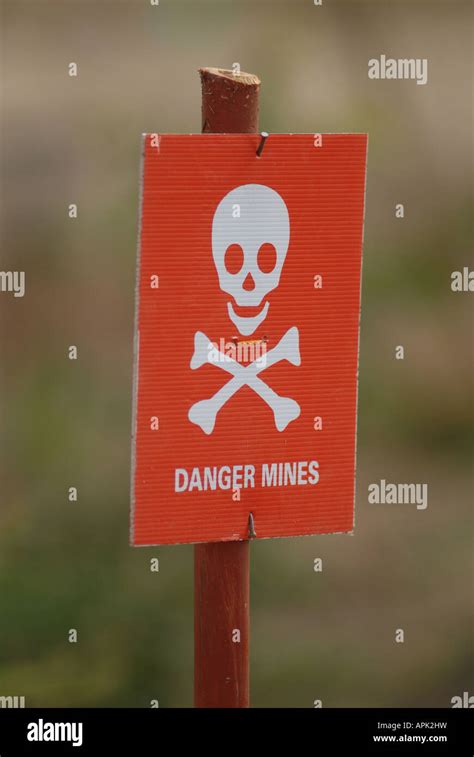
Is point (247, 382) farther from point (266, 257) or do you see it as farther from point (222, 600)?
point (222, 600)

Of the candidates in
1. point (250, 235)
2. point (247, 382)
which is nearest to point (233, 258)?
point (250, 235)

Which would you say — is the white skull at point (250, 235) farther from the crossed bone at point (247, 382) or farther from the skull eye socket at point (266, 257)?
the crossed bone at point (247, 382)

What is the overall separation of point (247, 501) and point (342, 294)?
2.01ft

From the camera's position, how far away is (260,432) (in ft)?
9.55

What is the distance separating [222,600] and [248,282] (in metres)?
0.89

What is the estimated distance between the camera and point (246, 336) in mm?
2879

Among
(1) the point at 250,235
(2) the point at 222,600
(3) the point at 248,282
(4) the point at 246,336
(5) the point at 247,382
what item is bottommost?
(2) the point at 222,600

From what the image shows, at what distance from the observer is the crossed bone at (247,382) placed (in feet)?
9.29

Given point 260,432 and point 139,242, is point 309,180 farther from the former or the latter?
point 260,432

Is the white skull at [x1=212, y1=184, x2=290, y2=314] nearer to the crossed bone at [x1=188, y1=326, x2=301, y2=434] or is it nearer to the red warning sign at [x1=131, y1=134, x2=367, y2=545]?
the red warning sign at [x1=131, y1=134, x2=367, y2=545]

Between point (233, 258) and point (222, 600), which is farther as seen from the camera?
point (222, 600)

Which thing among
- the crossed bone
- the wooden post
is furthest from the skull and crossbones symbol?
the wooden post

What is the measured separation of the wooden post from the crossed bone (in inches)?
15.4

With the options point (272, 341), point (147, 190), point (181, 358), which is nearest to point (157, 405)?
point (181, 358)
